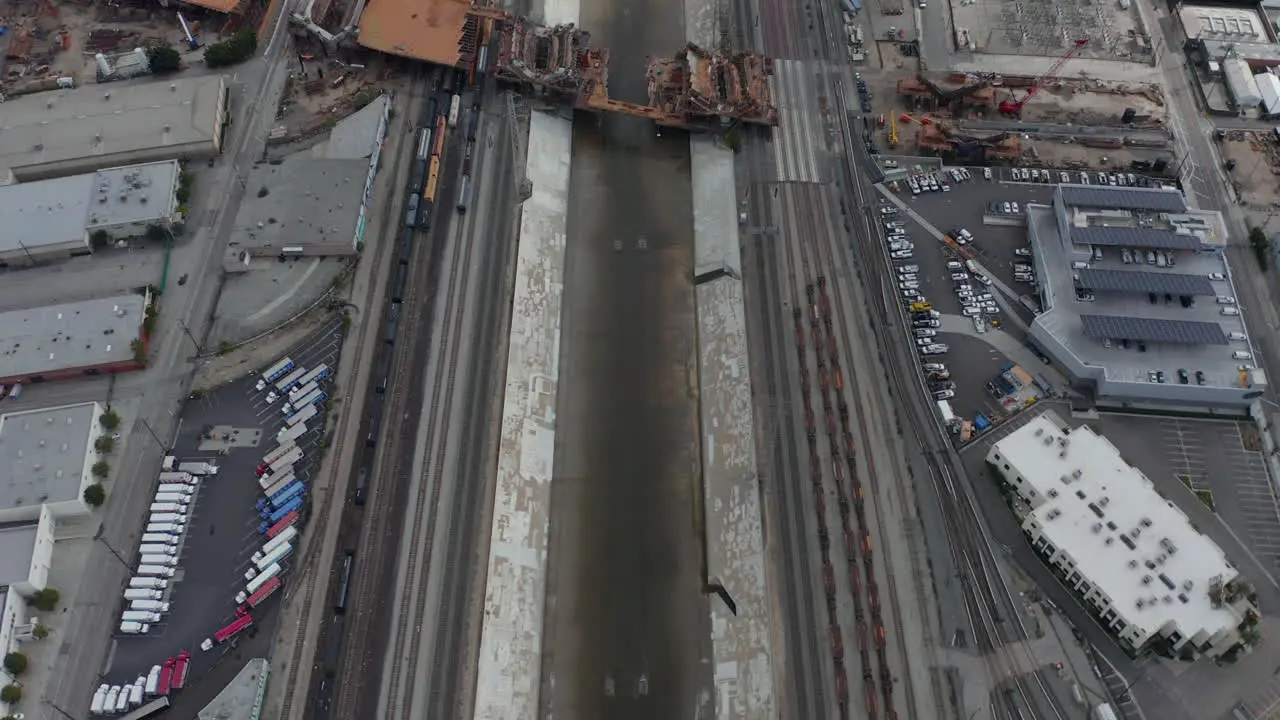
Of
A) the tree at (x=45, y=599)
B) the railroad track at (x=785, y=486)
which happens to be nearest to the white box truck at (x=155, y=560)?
the tree at (x=45, y=599)

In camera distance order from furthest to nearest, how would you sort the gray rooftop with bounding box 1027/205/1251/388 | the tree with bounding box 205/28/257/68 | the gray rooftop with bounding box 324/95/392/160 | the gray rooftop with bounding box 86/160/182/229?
the tree with bounding box 205/28/257/68 < the gray rooftop with bounding box 324/95/392/160 < the gray rooftop with bounding box 86/160/182/229 < the gray rooftop with bounding box 1027/205/1251/388

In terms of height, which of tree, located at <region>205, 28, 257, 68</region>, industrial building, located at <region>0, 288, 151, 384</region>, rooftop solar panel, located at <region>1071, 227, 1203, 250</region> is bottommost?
industrial building, located at <region>0, 288, 151, 384</region>

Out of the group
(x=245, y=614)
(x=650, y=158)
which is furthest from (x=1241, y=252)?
(x=245, y=614)

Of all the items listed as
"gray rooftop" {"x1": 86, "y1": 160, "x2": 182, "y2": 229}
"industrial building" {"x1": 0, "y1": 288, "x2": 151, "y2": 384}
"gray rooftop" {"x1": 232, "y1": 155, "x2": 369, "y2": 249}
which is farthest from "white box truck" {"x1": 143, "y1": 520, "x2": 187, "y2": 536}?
"gray rooftop" {"x1": 86, "y1": 160, "x2": 182, "y2": 229}

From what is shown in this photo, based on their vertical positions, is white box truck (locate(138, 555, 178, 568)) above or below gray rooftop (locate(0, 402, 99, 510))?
below

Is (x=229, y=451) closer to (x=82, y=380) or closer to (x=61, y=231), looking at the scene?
(x=82, y=380)

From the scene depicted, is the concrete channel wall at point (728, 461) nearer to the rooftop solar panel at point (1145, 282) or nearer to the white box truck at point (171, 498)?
the rooftop solar panel at point (1145, 282)

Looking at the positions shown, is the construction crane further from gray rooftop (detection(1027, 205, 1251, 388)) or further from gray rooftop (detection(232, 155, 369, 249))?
gray rooftop (detection(232, 155, 369, 249))
